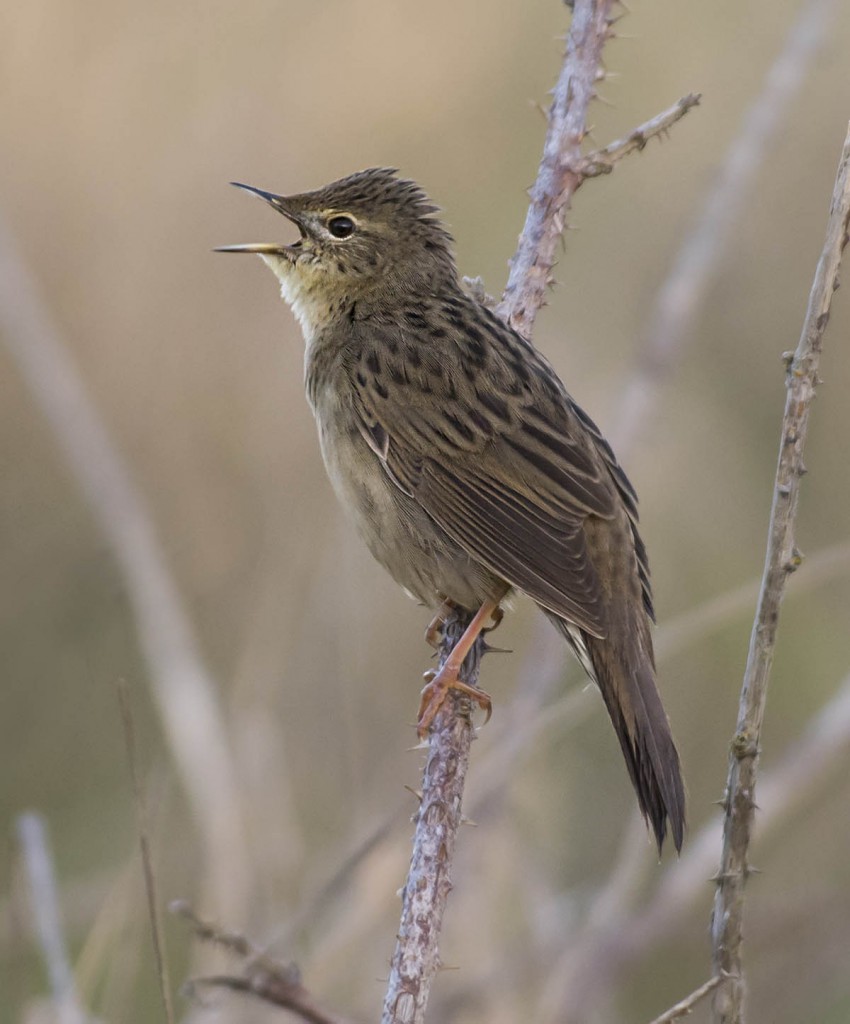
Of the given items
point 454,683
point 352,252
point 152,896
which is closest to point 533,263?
point 352,252

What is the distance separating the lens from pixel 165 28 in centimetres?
709

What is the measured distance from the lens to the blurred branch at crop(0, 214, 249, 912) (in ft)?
15.8

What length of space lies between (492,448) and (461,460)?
4.0 inches

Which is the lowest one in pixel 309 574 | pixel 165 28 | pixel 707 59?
pixel 309 574

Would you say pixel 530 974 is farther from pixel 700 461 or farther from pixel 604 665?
pixel 700 461

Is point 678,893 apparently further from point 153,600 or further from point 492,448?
point 153,600

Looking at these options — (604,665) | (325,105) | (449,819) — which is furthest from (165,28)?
(449,819)

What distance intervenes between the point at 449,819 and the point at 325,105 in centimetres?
472

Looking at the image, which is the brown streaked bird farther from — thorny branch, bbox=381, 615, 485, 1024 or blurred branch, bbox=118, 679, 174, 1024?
blurred branch, bbox=118, 679, 174, 1024

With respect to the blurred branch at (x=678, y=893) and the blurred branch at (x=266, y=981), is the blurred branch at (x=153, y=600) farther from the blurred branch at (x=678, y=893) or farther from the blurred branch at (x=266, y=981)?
the blurred branch at (x=266, y=981)

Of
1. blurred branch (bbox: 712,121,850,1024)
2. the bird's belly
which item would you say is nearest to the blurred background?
the bird's belly

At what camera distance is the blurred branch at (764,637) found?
2.72 meters

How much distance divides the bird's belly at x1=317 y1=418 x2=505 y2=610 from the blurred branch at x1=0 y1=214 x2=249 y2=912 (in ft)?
3.23

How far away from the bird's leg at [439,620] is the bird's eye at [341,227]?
136 centimetres
